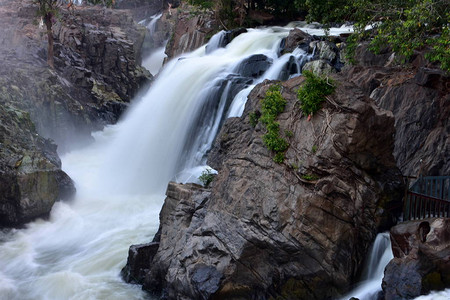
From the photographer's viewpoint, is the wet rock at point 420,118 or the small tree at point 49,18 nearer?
the wet rock at point 420,118

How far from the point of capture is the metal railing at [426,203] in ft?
37.5

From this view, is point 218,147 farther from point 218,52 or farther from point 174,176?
point 218,52

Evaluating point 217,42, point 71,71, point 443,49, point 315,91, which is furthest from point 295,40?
point 71,71

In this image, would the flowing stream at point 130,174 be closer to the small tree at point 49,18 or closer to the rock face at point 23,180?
the rock face at point 23,180

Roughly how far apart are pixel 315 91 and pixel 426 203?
404 cm

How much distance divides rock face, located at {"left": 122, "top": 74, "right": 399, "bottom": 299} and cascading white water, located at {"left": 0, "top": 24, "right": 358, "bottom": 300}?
257 centimetres

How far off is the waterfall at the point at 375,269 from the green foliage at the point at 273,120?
320 cm

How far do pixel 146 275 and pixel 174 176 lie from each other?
747 centimetres

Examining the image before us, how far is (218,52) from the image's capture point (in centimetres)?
2878

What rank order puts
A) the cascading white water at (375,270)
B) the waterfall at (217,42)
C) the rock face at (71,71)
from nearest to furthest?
the cascading white water at (375,270), the rock face at (71,71), the waterfall at (217,42)

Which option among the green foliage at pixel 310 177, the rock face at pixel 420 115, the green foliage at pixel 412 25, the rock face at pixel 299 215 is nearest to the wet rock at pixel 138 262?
the rock face at pixel 299 215

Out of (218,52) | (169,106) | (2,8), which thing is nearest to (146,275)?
(169,106)

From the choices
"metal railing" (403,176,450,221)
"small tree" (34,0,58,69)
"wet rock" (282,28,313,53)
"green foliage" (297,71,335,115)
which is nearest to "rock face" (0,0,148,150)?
"small tree" (34,0,58,69)

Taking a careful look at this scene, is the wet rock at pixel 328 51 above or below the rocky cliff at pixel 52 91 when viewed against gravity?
above
